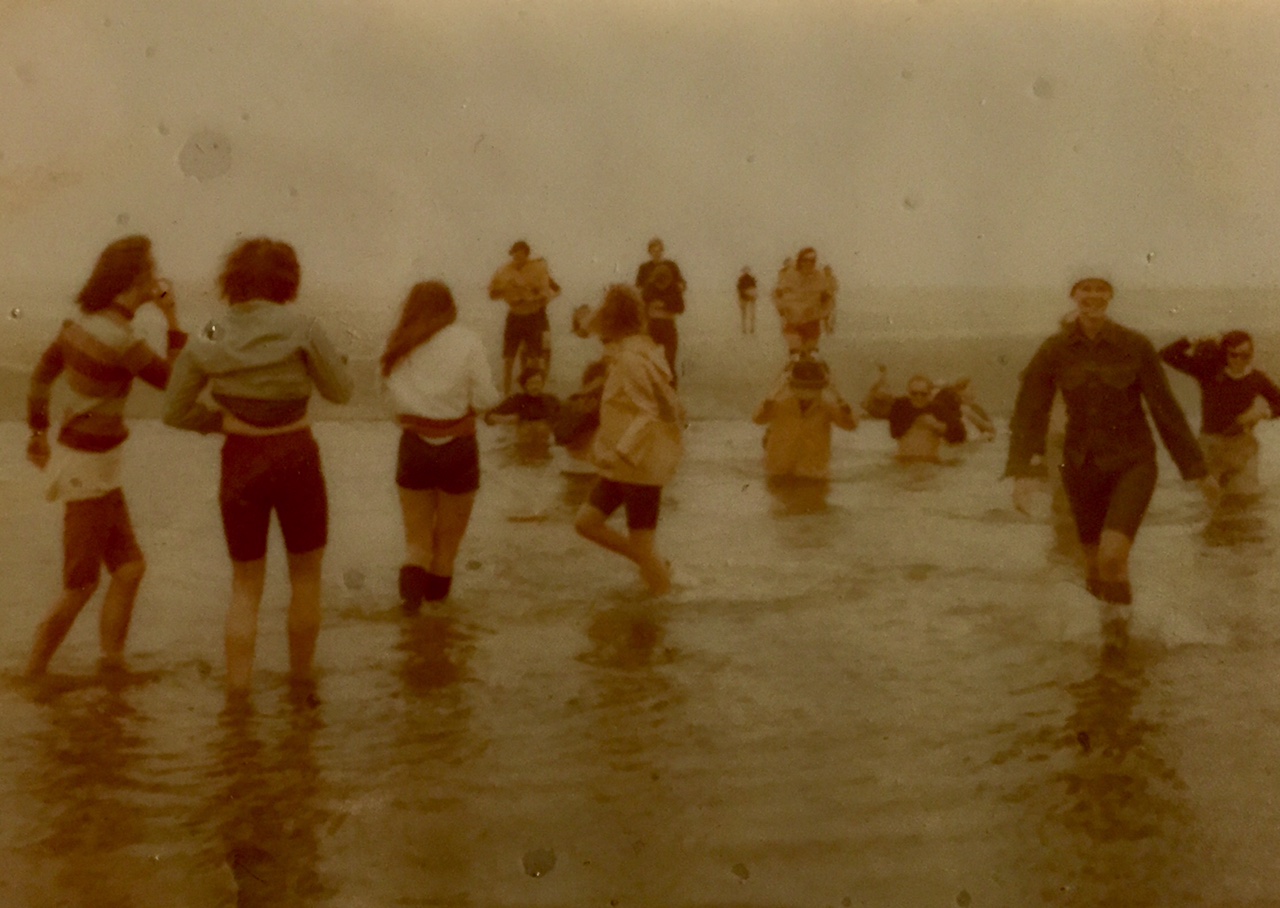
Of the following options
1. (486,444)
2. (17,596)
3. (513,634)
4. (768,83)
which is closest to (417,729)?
(513,634)

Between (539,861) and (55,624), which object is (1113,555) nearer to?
(539,861)

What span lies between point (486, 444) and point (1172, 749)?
4391 millimetres

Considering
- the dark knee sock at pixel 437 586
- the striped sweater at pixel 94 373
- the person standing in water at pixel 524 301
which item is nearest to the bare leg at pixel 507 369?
the person standing in water at pixel 524 301

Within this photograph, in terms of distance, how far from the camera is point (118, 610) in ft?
11.5

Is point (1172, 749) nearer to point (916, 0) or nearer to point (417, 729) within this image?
point (417, 729)

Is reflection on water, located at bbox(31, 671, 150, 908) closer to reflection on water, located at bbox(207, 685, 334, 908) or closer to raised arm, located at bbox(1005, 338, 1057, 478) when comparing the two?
reflection on water, located at bbox(207, 685, 334, 908)

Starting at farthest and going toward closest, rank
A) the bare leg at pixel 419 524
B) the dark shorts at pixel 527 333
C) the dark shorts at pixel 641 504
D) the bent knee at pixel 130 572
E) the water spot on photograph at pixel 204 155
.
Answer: the dark shorts at pixel 527 333 < the dark shorts at pixel 641 504 < the bare leg at pixel 419 524 < the water spot on photograph at pixel 204 155 < the bent knee at pixel 130 572

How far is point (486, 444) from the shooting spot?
6828 mm

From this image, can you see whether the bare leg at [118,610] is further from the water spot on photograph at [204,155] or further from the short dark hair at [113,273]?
the water spot on photograph at [204,155]

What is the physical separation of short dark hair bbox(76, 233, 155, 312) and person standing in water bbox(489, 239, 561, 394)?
1.09 meters

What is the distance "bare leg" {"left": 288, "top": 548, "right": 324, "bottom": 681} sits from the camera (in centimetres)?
324

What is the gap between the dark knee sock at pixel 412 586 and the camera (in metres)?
4.13

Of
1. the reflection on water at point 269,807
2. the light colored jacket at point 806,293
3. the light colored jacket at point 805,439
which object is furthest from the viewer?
the light colored jacket at point 805,439

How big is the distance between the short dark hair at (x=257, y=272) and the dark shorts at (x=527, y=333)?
4.93ft
